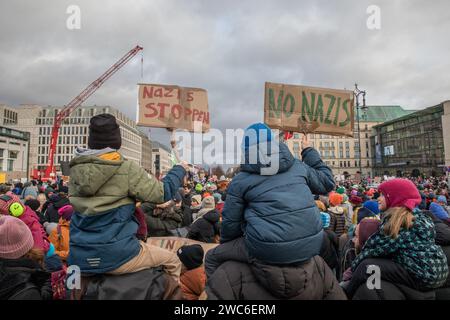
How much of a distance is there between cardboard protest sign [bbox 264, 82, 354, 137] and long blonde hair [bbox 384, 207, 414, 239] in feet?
6.85

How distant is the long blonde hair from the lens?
8.12 ft

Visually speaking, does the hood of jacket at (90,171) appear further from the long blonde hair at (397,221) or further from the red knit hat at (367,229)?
the red knit hat at (367,229)

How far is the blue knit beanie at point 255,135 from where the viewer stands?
2.35 metres

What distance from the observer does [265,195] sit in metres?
2.21

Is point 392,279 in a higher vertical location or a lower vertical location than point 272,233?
lower

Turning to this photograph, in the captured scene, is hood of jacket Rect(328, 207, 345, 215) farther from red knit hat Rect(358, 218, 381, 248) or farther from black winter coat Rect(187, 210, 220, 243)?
red knit hat Rect(358, 218, 381, 248)

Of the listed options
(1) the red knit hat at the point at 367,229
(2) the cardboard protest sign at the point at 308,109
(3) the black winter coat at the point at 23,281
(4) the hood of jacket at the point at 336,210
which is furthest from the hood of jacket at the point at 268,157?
(4) the hood of jacket at the point at 336,210

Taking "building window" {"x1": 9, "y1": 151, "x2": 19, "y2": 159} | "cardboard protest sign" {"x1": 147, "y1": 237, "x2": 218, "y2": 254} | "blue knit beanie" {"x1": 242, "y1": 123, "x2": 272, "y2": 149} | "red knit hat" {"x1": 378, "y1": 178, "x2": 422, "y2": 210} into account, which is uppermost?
"building window" {"x1": 9, "y1": 151, "x2": 19, "y2": 159}

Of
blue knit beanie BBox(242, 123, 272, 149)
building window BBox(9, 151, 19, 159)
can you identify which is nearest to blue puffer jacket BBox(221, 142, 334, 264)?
blue knit beanie BBox(242, 123, 272, 149)

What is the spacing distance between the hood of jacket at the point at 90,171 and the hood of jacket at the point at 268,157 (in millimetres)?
951

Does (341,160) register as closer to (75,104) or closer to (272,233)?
(75,104)

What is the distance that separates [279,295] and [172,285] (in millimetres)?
774
